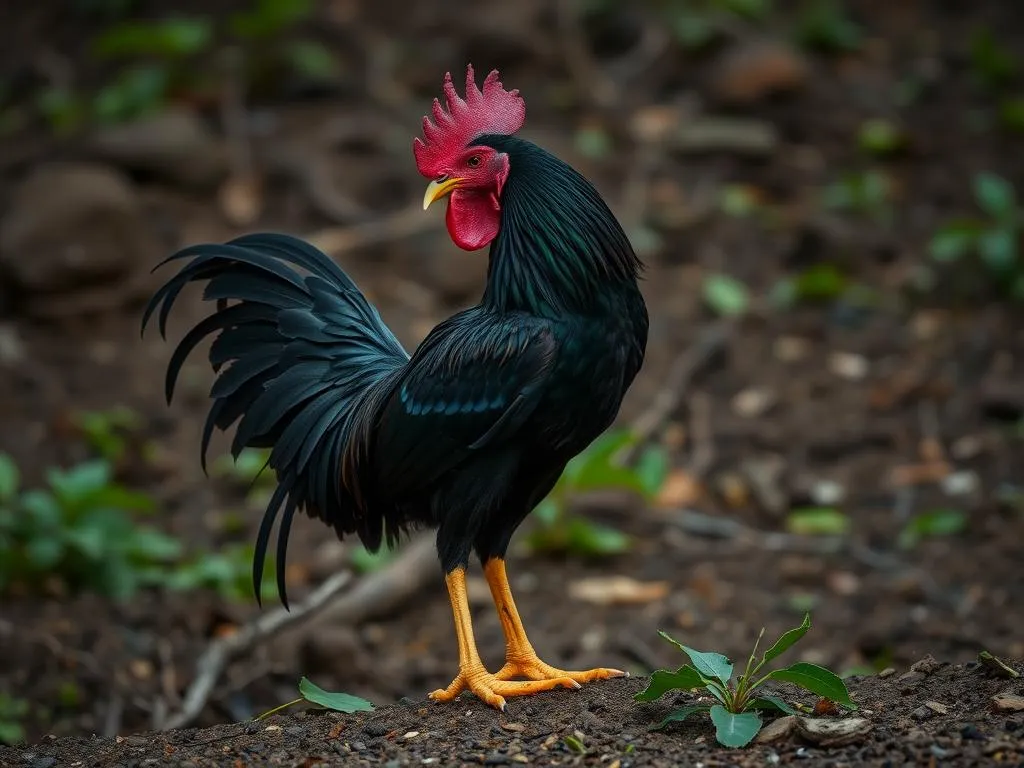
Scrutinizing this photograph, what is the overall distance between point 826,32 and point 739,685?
33.9ft

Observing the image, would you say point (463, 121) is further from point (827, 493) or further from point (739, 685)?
point (827, 493)

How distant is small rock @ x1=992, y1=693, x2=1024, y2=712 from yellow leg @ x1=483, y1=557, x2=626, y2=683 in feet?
4.58

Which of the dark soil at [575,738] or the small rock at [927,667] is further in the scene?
the small rock at [927,667]

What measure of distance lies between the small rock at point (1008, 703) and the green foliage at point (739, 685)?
452 millimetres

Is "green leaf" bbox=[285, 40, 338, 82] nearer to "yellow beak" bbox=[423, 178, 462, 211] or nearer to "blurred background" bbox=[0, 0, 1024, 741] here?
"blurred background" bbox=[0, 0, 1024, 741]

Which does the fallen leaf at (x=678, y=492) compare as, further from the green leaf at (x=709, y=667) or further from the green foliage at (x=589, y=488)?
the green leaf at (x=709, y=667)

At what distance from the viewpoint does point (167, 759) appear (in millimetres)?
4281

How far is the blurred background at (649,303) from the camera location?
695cm

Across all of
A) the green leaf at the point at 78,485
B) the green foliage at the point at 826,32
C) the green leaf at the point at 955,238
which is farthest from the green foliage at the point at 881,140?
the green leaf at the point at 78,485

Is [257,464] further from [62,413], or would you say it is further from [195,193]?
[195,193]

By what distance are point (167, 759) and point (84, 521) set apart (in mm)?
3027

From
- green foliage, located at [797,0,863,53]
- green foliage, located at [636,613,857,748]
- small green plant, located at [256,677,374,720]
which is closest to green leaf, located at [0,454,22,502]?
small green plant, located at [256,677,374,720]

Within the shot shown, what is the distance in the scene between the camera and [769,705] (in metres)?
4.24

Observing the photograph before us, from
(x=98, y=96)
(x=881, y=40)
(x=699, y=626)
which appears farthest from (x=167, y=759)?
(x=881, y=40)
